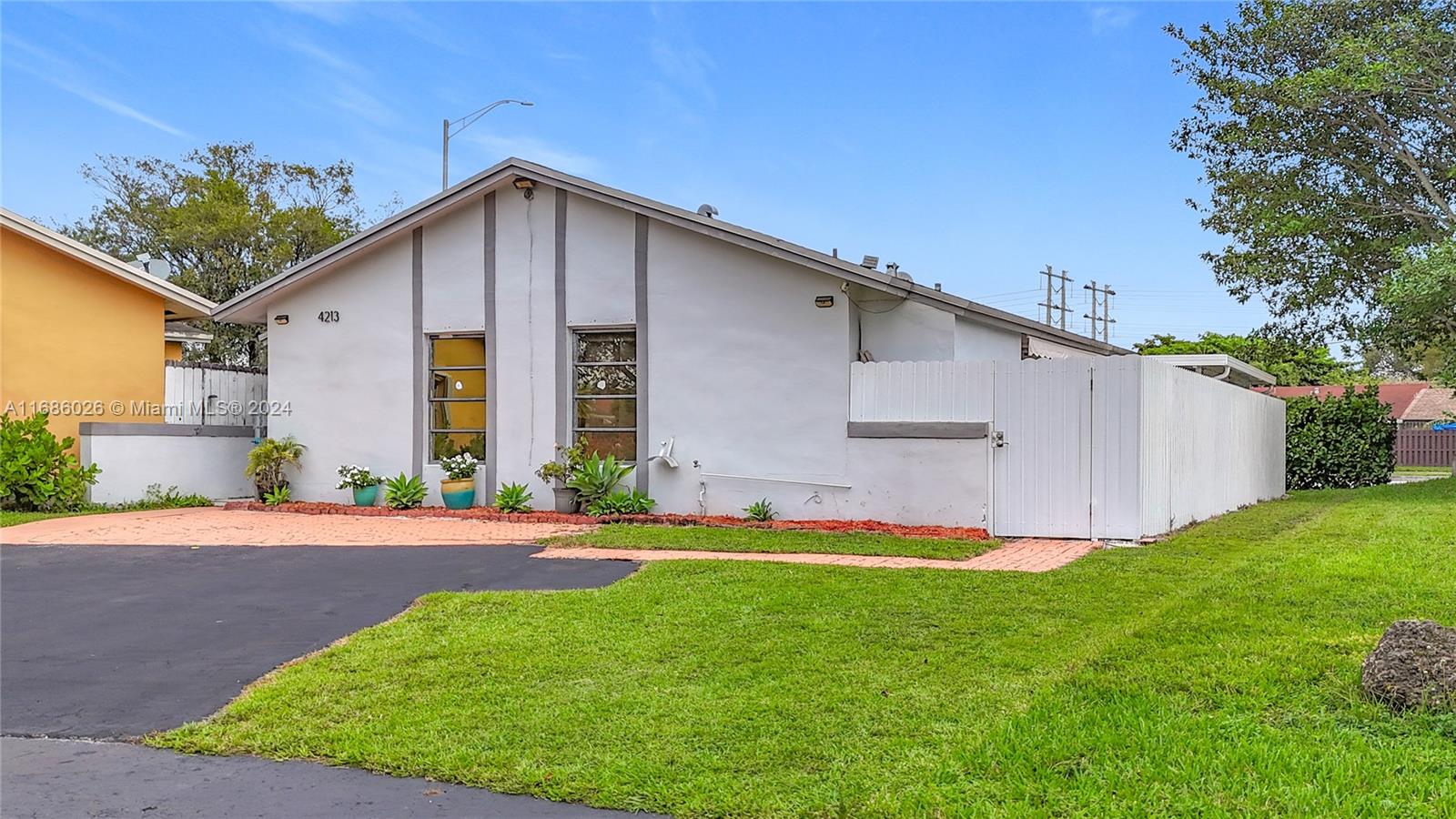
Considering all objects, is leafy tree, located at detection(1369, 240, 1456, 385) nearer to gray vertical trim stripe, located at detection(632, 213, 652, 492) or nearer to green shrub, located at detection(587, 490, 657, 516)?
gray vertical trim stripe, located at detection(632, 213, 652, 492)

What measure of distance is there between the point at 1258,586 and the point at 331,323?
1265cm

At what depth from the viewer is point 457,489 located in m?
14.3

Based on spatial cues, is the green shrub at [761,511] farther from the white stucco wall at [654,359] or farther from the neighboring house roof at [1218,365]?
the neighboring house roof at [1218,365]

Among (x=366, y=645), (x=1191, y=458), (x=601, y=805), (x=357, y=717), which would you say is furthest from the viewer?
(x=1191, y=458)

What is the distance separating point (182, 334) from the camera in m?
21.6

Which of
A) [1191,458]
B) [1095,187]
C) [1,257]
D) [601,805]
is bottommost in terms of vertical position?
[601,805]

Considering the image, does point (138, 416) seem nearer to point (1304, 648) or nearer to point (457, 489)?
point (457, 489)

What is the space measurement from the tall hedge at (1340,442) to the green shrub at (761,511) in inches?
545

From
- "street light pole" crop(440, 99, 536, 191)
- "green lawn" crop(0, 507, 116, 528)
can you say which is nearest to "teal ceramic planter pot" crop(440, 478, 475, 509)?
"green lawn" crop(0, 507, 116, 528)

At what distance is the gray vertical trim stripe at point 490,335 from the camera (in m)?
14.5

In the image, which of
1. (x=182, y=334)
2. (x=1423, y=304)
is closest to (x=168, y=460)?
(x=182, y=334)

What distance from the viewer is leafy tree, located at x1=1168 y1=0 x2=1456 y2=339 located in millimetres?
17406

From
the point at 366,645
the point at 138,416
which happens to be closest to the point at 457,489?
the point at 138,416

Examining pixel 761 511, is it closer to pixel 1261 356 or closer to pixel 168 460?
pixel 168 460
